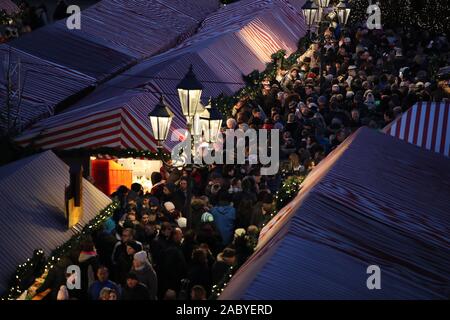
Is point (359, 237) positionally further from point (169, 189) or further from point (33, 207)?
point (169, 189)

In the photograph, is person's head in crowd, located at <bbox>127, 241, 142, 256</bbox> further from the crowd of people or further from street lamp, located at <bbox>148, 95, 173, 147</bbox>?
street lamp, located at <bbox>148, 95, 173, 147</bbox>

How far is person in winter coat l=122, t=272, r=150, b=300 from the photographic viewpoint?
37.0ft

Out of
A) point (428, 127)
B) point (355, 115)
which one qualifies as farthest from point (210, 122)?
point (355, 115)

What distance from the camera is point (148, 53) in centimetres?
2456

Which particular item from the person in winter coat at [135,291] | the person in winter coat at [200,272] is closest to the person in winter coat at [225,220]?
the person in winter coat at [200,272]

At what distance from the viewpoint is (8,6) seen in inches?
1161

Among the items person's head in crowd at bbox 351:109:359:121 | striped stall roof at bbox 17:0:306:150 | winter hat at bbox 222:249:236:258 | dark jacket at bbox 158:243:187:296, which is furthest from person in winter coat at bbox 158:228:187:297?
person's head in crowd at bbox 351:109:359:121

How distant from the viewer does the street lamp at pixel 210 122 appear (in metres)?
14.4

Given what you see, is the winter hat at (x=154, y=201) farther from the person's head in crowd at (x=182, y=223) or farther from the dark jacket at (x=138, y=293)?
the dark jacket at (x=138, y=293)

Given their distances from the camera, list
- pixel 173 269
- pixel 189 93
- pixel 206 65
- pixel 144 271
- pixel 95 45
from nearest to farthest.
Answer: pixel 144 271, pixel 173 269, pixel 189 93, pixel 206 65, pixel 95 45

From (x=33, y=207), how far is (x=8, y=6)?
53.1ft

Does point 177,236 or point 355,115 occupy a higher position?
point 355,115

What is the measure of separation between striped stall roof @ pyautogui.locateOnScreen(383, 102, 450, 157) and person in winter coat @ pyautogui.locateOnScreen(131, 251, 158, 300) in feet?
18.8

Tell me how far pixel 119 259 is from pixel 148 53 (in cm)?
1206
